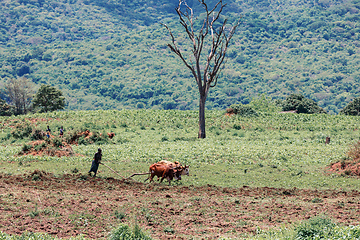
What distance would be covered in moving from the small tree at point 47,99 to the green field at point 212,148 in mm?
22832

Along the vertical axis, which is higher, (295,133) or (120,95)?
(120,95)

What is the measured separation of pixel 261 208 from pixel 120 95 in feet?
550

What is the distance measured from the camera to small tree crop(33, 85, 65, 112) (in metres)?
69.5

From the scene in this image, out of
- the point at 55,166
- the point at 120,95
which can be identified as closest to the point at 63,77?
the point at 120,95

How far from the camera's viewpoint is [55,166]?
900 inches

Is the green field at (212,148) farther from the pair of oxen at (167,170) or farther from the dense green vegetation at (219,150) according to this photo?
the pair of oxen at (167,170)

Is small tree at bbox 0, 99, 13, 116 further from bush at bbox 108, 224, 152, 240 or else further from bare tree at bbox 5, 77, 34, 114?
bush at bbox 108, 224, 152, 240

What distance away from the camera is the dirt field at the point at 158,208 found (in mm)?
12070

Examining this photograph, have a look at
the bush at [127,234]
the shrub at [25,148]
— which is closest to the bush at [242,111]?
the shrub at [25,148]

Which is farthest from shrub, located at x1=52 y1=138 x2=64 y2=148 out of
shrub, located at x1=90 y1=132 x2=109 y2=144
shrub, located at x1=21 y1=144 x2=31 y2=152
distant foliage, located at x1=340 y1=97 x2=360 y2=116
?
distant foliage, located at x1=340 y1=97 x2=360 y2=116

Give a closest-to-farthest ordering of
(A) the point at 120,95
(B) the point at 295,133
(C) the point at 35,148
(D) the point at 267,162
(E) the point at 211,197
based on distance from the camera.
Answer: (E) the point at 211,197, (D) the point at 267,162, (C) the point at 35,148, (B) the point at 295,133, (A) the point at 120,95

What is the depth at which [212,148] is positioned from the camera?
28344 millimetres

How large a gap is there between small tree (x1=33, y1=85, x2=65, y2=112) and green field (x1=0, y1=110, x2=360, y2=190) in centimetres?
2283

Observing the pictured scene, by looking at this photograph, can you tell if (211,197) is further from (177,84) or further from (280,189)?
(177,84)
